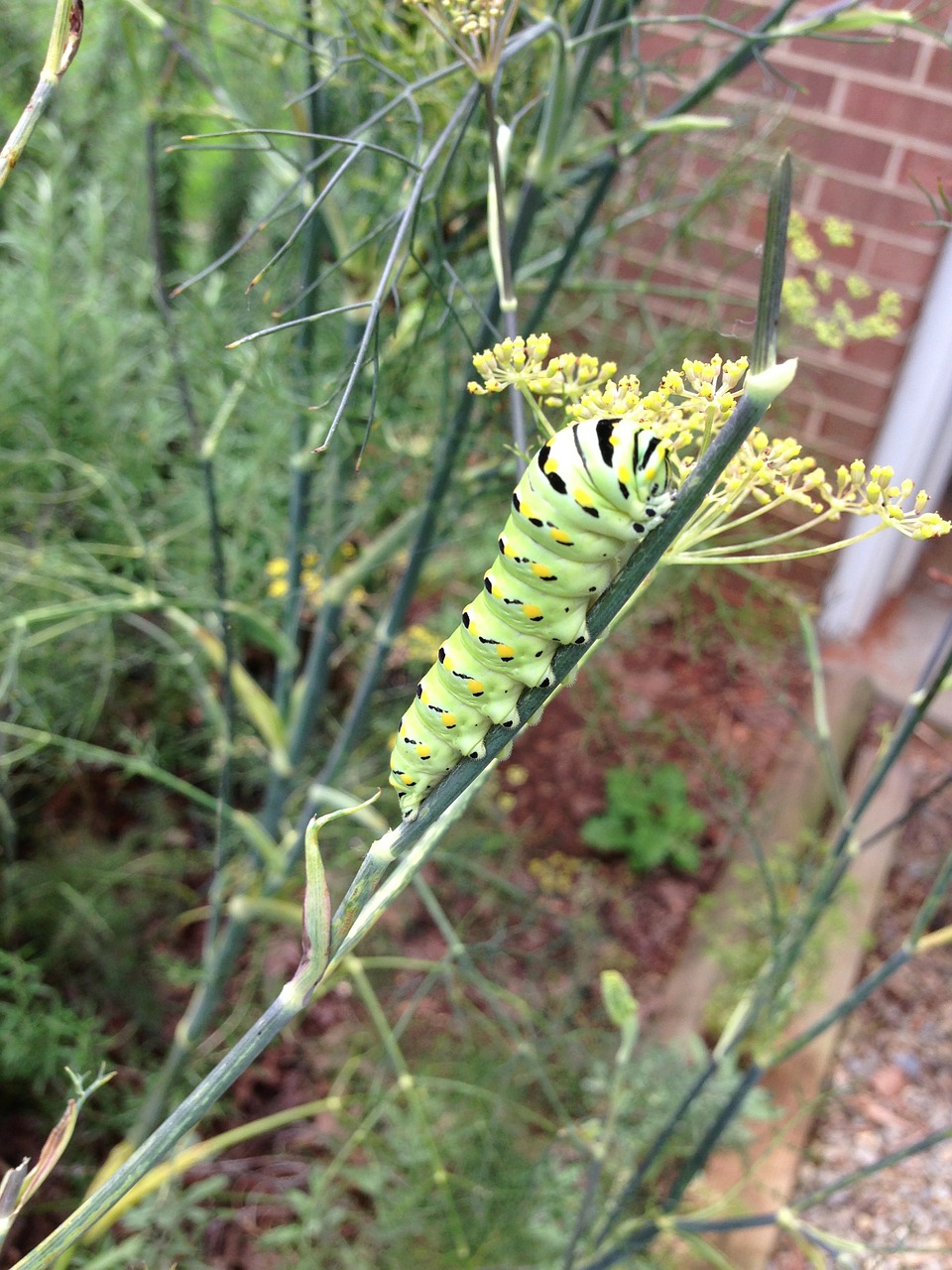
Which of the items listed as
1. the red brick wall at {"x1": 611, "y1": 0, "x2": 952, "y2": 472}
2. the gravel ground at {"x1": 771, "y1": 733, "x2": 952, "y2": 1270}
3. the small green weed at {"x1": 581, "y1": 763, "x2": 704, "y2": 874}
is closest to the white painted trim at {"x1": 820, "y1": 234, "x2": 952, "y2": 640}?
the red brick wall at {"x1": 611, "y1": 0, "x2": 952, "y2": 472}

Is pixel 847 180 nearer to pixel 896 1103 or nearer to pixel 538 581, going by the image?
pixel 896 1103

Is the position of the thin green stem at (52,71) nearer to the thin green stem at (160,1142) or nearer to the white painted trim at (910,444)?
the thin green stem at (160,1142)

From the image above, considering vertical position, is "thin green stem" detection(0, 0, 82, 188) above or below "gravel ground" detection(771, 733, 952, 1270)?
above

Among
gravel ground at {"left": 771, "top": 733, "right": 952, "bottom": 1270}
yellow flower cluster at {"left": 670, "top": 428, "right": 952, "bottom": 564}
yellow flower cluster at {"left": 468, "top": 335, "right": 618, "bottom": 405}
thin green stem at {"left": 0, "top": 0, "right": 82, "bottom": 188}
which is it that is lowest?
gravel ground at {"left": 771, "top": 733, "right": 952, "bottom": 1270}

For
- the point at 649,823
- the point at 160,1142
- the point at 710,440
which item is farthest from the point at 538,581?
the point at 649,823

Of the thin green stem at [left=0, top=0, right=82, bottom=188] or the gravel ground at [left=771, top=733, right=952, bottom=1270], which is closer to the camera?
the thin green stem at [left=0, top=0, right=82, bottom=188]

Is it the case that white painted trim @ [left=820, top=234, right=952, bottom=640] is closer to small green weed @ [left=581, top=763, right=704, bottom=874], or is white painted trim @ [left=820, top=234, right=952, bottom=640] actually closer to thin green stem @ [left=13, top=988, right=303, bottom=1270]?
small green weed @ [left=581, top=763, right=704, bottom=874]

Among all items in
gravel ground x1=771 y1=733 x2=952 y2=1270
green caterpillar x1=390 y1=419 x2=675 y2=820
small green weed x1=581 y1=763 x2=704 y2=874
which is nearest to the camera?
green caterpillar x1=390 y1=419 x2=675 y2=820
